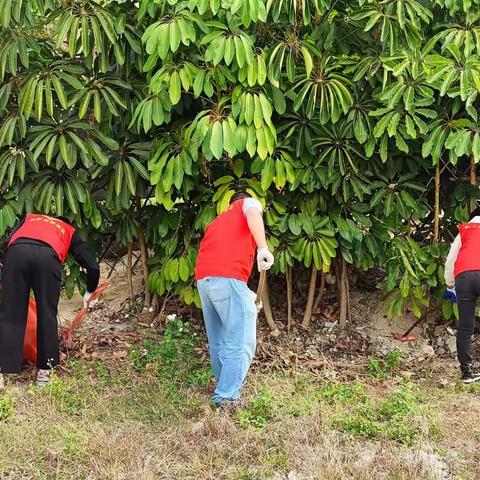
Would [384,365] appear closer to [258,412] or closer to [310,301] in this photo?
[310,301]

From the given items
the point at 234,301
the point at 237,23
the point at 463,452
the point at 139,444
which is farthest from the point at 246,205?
the point at 463,452

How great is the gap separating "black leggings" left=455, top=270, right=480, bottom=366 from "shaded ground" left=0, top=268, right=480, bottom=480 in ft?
0.75

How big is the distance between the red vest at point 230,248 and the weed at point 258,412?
0.67m

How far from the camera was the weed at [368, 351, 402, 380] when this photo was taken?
4.80 m

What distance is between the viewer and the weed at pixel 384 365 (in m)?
4.80

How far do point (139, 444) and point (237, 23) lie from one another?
2.44 meters

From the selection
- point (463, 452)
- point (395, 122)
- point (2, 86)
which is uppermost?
point (2, 86)

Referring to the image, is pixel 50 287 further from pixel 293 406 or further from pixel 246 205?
pixel 293 406

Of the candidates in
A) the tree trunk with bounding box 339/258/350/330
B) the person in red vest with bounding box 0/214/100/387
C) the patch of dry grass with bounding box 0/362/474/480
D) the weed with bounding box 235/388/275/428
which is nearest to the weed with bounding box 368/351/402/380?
the patch of dry grass with bounding box 0/362/474/480

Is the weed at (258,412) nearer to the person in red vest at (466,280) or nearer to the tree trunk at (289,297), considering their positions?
the tree trunk at (289,297)

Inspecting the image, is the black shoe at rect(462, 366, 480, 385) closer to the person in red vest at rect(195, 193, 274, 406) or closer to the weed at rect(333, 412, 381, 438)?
the weed at rect(333, 412, 381, 438)

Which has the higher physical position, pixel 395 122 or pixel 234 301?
pixel 395 122

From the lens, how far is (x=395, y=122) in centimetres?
445

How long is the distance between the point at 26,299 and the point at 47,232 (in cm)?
44
